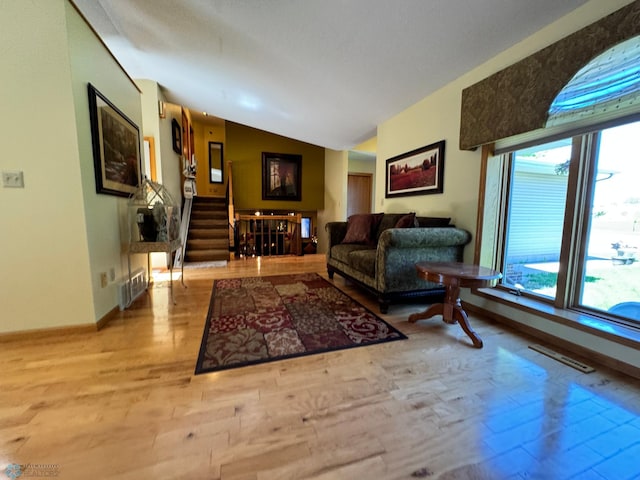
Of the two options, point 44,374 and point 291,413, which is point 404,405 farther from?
point 44,374

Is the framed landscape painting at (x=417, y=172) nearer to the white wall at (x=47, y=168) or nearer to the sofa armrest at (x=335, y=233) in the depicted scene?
the sofa armrest at (x=335, y=233)

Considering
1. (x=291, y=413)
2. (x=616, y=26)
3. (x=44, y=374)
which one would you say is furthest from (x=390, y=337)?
(x=616, y=26)

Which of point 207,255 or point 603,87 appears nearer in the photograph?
point 603,87

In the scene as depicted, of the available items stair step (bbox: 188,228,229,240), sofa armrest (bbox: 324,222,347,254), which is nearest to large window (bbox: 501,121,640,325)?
sofa armrest (bbox: 324,222,347,254)

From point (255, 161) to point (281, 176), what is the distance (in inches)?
28.2

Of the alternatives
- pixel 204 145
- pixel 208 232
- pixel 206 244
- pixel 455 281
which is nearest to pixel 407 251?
pixel 455 281

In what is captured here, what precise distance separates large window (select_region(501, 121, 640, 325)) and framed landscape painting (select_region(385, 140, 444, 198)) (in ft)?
2.34

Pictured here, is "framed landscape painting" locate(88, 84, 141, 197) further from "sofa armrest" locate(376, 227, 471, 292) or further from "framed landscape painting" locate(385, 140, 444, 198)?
"framed landscape painting" locate(385, 140, 444, 198)

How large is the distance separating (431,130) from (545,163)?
1175mm

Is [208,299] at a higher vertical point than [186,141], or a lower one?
lower

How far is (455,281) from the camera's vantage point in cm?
174

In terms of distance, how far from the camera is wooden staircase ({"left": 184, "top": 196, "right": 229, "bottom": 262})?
4.64 meters

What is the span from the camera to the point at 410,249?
2.27 metres

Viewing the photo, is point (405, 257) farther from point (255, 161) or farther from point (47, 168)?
point (255, 161)
